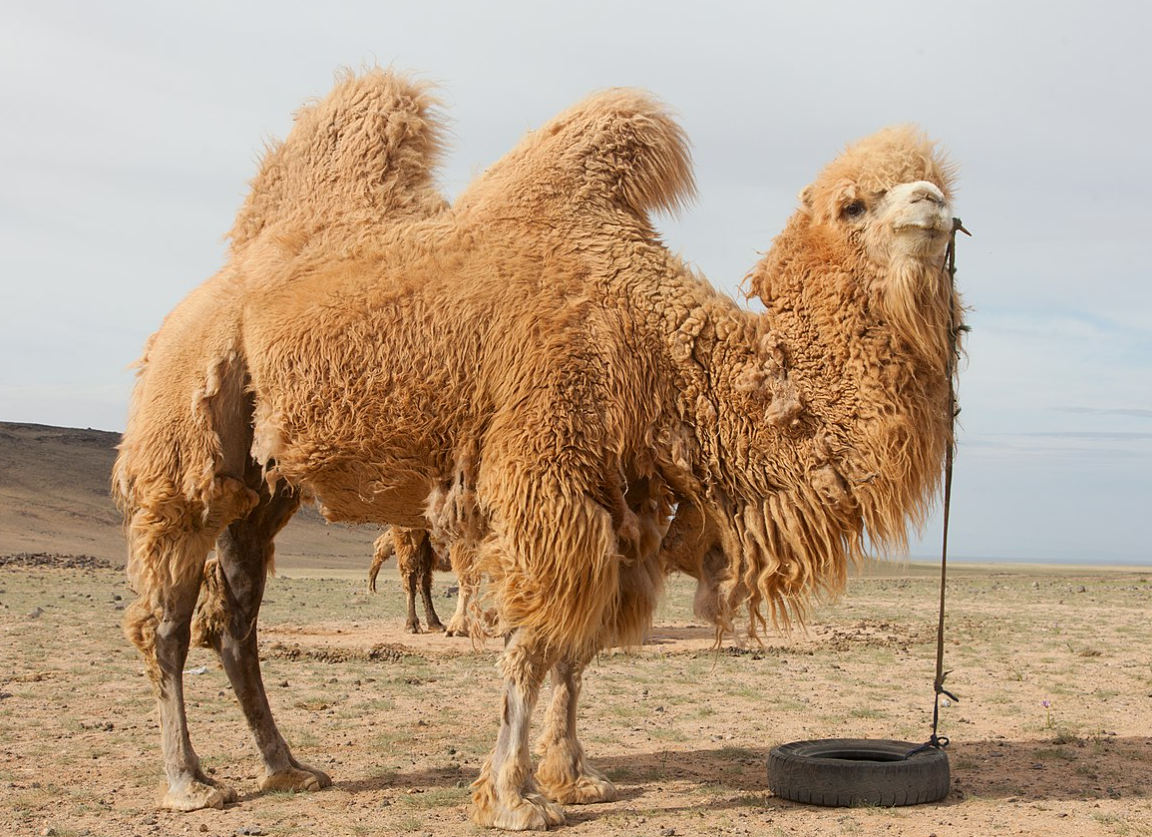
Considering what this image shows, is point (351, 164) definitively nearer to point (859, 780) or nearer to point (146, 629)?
point (146, 629)

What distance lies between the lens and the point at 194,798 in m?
6.19

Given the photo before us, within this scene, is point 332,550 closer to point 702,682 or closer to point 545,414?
point 702,682

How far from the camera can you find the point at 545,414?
17.9ft

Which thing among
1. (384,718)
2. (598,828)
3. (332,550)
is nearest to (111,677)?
(384,718)

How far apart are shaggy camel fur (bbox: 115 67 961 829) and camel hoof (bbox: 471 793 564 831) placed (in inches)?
0.5

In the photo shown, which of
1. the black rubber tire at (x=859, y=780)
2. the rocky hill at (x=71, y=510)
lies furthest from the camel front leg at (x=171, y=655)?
the rocky hill at (x=71, y=510)

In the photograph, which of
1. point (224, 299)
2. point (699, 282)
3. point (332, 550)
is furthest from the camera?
point (332, 550)

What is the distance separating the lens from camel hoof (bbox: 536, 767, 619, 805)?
6.20 m

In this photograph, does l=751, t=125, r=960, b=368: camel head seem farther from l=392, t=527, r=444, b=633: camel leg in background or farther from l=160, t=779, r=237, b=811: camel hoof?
l=392, t=527, r=444, b=633: camel leg in background

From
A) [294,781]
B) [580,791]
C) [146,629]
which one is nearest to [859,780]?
[580,791]

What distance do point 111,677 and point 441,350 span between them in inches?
265

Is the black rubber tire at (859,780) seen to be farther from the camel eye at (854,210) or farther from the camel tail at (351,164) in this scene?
the camel tail at (351,164)

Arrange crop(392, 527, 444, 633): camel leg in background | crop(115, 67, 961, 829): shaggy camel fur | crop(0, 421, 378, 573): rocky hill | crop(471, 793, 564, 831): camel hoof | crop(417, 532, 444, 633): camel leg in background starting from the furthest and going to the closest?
crop(0, 421, 378, 573): rocky hill < crop(417, 532, 444, 633): camel leg in background < crop(392, 527, 444, 633): camel leg in background < crop(471, 793, 564, 831): camel hoof < crop(115, 67, 961, 829): shaggy camel fur

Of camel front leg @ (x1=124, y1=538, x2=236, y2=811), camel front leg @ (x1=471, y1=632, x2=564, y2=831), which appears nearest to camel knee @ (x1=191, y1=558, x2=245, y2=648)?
camel front leg @ (x1=124, y1=538, x2=236, y2=811)
